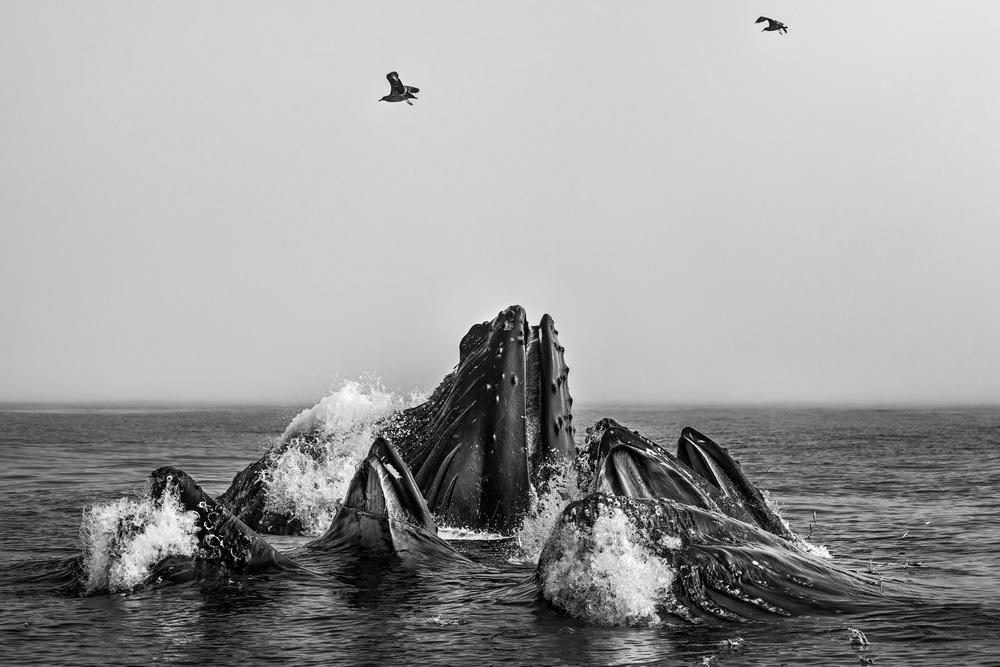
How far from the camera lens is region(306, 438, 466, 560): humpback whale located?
882 cm

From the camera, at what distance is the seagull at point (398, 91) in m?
18.7

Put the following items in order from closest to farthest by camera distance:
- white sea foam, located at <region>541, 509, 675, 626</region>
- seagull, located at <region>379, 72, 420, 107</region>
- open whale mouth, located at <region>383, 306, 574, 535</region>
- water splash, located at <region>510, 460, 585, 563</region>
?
1. white sea foam, located at <region>541, 509, 675, 626</region>
2. water splash, located at <region>510, 460, 585, 563</region>
3. open whale mouth, located at <region>383, 306, 574, 535</region>
4. seagull, located at <region>379, 72, 420, 107</region>

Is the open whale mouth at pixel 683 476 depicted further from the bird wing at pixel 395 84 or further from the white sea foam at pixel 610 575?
the bird wing at pixel 395 84

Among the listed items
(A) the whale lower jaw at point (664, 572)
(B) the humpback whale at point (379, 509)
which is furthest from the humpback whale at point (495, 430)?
(A) the whale lower jaw at point (664, 572)

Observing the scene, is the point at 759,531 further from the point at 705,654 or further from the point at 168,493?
the point at 168,493

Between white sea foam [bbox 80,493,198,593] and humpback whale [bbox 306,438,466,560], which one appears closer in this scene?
white sea foam [bbox 80,493,198,593]

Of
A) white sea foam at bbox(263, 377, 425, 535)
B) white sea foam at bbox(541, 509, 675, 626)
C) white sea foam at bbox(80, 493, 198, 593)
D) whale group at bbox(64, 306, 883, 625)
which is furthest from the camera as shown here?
white sea foam at bbox(263, 377, 425, 535)

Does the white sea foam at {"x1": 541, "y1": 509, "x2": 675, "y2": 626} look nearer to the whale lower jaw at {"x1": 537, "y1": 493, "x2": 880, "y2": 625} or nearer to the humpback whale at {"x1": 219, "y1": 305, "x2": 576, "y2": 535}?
the whale lower jaw at {"x1": 537, "y1": 493, "x2": 880, "y2": 625}

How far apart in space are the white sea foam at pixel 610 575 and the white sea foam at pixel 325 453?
5139 millimetres

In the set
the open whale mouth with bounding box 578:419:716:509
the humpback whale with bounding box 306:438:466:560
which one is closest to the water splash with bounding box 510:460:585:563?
the humpback whale with bounding box 306:438:466:560

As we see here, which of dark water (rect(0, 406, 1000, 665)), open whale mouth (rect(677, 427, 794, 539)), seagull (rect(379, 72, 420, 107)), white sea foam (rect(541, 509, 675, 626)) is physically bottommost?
dark water (rect(0, 406, 1000, 665))

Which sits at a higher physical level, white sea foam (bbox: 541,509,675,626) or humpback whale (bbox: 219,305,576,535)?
humpback whale (bbox: 219,305,576,535)

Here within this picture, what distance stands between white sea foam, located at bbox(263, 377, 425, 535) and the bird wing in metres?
7.00

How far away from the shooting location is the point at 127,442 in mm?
32844
